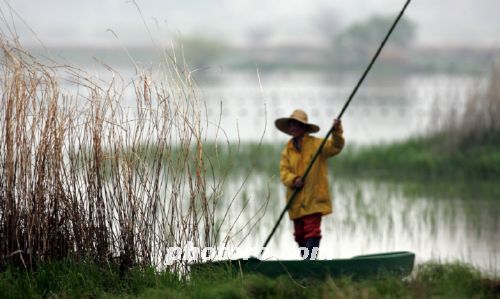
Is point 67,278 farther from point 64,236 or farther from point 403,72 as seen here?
point 403,72

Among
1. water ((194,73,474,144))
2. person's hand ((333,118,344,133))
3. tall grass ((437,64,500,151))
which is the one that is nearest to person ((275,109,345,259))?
person's hand ((333,118,344,133))

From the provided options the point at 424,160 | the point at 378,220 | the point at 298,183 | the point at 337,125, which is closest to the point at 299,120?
the point at 337,125

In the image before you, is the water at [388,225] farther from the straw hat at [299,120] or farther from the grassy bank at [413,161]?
the grassy bank at [413,161]

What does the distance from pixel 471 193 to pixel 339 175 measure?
8.81 feet

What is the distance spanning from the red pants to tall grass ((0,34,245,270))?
2.98 ft

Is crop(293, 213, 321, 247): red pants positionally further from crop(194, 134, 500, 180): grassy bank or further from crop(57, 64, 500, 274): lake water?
crop(194, 134, 500, 180): grassy bank

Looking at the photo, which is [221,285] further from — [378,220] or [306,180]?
[378,220]

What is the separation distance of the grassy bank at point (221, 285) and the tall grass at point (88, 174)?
0.18 meters

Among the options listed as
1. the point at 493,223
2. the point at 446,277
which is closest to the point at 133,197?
the point at 446,277

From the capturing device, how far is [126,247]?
736 centimetres

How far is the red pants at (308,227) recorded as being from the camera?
8.04 m

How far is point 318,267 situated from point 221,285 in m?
0.68

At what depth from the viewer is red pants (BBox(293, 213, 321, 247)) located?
26.4 ft

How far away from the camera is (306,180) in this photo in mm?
8047
